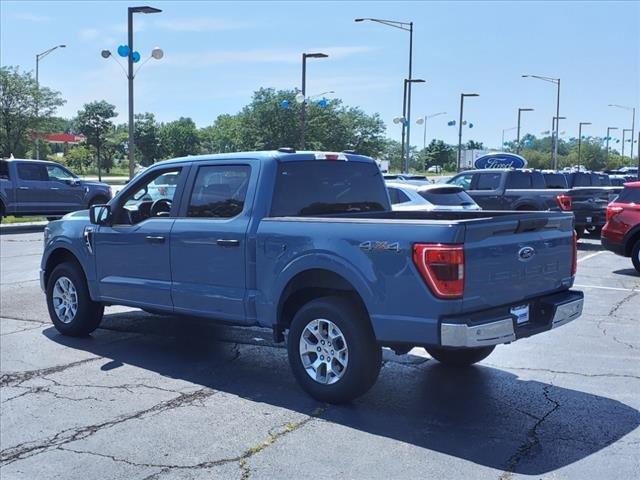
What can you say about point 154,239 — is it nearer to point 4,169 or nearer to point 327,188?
point 327,188

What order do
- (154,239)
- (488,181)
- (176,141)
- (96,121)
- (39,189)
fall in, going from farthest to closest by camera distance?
(176,141)
(96,121)
(39,189)
(488,181)
(154,239)

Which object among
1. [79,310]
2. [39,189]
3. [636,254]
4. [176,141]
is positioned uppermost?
[176,141]

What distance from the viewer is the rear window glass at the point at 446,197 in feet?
43.0

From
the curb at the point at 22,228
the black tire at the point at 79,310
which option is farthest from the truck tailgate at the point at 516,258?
the curb at the point at 22,228

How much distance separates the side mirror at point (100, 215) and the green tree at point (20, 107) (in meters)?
35.1

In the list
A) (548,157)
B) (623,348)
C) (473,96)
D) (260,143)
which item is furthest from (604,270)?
(548,157)

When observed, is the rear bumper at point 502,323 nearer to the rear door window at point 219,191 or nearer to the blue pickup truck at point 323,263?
the blue pickup truck at point 323,263

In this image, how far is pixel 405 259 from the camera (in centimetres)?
490

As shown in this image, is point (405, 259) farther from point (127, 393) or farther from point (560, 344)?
point (560, 344)

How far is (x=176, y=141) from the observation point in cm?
7706

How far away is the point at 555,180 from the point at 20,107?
30588 mm

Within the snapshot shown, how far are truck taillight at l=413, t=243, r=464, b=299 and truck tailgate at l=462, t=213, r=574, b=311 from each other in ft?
0.22

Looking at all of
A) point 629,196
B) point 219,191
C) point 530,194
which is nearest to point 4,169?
point 530,194

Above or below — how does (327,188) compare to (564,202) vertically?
above
